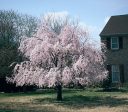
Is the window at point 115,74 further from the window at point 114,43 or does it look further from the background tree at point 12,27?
the background tree at point 12,27

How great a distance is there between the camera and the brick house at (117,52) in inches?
1513

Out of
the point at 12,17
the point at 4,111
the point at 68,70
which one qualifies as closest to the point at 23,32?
the point at 12,17

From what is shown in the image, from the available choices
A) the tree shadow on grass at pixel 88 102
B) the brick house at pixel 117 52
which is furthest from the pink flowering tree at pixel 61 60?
the brick house at pixel 117 52

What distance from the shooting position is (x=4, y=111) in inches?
749

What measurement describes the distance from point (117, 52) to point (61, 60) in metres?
15.1

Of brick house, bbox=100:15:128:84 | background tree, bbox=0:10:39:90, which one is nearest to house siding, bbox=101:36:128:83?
brick house, bbox=100:15:128:84

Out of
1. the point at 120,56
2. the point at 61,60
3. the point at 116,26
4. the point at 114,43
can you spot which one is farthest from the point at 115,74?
the point at 61,60

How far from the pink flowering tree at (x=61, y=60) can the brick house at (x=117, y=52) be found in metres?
12.2

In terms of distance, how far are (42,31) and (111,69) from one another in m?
15.0

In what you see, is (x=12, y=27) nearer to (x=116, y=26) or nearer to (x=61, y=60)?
(x=116, y=26)

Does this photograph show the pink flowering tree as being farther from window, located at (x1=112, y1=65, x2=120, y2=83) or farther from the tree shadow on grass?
window, located at (x1=112, y1=65, x2=120, y2=83)

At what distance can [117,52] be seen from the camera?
128 ft

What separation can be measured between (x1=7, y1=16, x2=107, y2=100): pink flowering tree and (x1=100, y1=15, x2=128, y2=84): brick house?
12178mm

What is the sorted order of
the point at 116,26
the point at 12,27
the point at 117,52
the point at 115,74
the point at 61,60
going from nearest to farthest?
the point at 61,60, the point at 115,74, the point at 117,52, the point at 116,26, the point at 12,27
